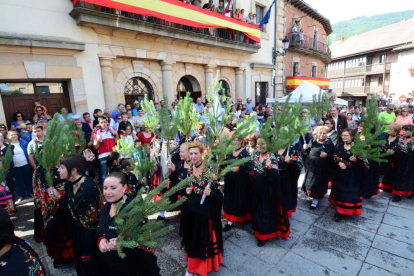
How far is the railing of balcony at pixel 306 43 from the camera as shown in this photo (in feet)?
50.9

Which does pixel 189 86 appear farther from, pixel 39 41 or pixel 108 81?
pixel 39 41

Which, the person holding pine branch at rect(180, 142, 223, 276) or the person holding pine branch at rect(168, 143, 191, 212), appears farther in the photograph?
the person holding pine branch at rect(168, 143, 191, 212)

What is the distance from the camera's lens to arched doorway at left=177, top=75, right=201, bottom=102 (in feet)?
33.1

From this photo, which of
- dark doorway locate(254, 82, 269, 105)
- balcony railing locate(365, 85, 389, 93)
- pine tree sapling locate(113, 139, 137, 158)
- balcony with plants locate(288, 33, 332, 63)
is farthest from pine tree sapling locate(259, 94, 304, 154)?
balcony railing locate(365, 85, 389, 93)

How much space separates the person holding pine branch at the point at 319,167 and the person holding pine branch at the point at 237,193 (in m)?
1.47

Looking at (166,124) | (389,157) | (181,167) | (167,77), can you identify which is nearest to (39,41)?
(167,77)

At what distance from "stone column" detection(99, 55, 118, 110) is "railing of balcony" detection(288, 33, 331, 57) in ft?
43.1

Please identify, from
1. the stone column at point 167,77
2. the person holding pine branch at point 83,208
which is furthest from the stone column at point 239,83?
the person holding pine branch at point 83,208

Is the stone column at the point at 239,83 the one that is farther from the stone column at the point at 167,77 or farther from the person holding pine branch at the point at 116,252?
the person holding pine branch at the point at 116,252

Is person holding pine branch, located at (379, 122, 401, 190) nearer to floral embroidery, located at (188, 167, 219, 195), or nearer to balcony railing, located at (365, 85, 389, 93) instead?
floral embroidery, located at (188, 167, 219, 195)

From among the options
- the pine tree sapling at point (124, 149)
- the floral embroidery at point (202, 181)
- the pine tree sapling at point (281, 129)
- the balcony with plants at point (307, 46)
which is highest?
the balcony with plants at point (307, 46)

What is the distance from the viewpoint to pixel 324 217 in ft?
12.9

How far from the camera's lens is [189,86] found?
34.2 feet

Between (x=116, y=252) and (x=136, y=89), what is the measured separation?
23.8 feet
